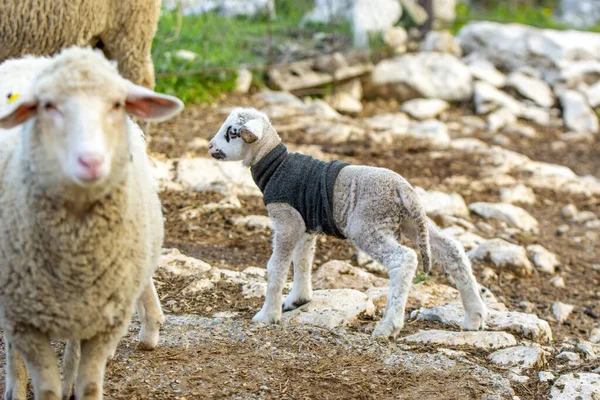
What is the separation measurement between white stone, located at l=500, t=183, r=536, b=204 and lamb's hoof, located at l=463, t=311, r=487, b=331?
3338 millimetres

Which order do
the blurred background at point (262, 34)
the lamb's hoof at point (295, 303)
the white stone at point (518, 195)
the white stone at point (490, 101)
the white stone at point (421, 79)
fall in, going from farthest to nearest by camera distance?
the white stone at point (421, 79), the white stone at point (490, 101), the blurred background at point (262, 34), the white stone at point (518, 195), the lamb's hoof at point (295, 303)

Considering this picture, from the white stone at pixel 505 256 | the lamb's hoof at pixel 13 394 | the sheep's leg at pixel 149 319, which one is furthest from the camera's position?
the white stone at pixel 505 256

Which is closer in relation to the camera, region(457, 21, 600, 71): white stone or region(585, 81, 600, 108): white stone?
region(585, 81, 600, 108): white stone

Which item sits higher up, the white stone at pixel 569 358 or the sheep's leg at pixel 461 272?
the sheep's leg at pixel 461 272

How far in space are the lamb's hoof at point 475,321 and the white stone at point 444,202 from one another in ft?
7.60

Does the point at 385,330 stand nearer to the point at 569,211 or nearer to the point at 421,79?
the point at 569,211

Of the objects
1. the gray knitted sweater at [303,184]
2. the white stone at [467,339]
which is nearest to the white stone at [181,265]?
the gray knitted sweater at [303,184]

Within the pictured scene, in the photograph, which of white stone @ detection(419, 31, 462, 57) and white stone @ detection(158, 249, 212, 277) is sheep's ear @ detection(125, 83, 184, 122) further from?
white stone @ detection(419, 31, 462, 57)

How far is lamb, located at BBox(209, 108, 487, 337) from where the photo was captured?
13.6 ft

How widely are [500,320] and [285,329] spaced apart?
1.24 meters

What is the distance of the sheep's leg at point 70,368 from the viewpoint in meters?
3.28

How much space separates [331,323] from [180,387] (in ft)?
3.64

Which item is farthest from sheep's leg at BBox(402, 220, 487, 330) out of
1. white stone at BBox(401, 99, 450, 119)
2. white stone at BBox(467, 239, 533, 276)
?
white stone at BBox(401, 99, 450, 119)

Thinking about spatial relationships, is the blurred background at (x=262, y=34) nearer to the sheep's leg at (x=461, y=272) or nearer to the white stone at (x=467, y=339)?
the sheep's leg at (x=461, y=272)
